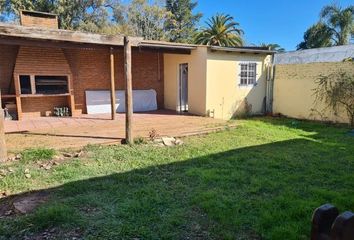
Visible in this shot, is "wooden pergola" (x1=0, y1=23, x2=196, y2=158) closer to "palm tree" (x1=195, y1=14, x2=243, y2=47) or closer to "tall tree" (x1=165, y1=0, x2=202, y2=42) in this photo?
"palm tree" (x1=195, y1=14, x2=243, y2=47)

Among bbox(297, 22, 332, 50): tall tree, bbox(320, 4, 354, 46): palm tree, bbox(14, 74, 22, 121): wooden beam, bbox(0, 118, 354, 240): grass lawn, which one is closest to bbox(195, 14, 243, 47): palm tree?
bbox(297, 22, 332, 50): tall tree

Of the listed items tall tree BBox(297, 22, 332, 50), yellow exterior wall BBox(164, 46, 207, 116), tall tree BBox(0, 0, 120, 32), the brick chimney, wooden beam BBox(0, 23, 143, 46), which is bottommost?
yellow exterior wall BBox(164, 46, 207, 116)

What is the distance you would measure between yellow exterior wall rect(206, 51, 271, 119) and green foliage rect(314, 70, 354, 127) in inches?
91.8

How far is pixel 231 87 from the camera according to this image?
11.3 meters

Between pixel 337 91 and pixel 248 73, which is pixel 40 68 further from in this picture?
pixel 337 91

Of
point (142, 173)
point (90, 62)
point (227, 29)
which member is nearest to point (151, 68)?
point (90, 62)

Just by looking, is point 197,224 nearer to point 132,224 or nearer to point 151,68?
point 132,224

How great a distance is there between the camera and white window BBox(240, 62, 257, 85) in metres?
11.5

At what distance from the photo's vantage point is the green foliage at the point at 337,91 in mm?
9469

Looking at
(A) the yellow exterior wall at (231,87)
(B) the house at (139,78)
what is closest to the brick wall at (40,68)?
(B) the house at (139,78)

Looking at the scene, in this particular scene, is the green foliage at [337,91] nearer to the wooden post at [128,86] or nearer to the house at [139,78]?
the house at [139,78]

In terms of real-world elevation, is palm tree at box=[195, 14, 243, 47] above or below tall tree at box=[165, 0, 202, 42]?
below

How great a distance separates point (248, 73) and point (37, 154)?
28.0 feet

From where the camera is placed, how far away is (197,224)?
10.6ft
